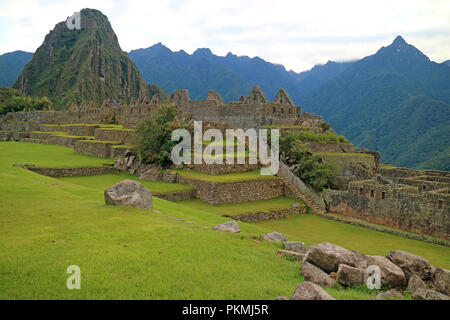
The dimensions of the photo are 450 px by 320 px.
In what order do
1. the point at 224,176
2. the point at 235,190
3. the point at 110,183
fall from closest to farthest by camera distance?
the point at 235,190
the point at 110,183
the point at 224,176

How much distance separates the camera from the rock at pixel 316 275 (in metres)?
7.03

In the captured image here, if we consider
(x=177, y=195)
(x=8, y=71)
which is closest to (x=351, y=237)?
(x=177, y=195)

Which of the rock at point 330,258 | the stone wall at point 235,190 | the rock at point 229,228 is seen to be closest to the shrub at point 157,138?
the stone wall at point 235,190

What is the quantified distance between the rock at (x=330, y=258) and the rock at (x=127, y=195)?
237 inches

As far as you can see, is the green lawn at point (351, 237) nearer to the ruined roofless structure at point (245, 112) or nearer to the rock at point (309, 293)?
the rock at point (309, 293)

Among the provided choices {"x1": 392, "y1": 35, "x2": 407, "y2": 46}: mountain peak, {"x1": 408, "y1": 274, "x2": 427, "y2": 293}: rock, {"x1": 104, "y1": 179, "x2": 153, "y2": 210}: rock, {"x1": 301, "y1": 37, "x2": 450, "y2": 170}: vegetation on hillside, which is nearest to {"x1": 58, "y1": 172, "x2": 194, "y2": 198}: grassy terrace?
{"x1": 104, "y1": 179, "x2": 153, "y2": 210}: rock

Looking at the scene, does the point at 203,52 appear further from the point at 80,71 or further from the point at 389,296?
the point at 389,296

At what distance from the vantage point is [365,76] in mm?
90625

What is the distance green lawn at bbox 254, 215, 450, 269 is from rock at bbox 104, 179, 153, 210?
6.27 meters

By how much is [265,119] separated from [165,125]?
938 cm

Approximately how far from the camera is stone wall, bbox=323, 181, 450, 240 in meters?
16.9

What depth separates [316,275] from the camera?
721 centimetres

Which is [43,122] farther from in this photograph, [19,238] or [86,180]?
[19,238]

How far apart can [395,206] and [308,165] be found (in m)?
7.30
